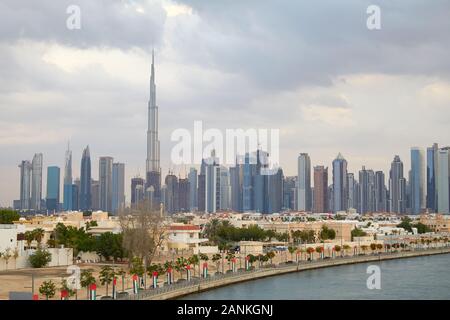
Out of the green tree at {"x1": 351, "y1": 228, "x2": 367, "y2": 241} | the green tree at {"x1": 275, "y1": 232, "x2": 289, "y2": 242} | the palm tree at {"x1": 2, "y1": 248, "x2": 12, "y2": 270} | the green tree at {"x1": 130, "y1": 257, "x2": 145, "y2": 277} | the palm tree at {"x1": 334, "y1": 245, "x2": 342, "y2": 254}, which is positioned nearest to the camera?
the green tree at {"x1": 130, "y1": 257, "x2": 145, "y2": 277}

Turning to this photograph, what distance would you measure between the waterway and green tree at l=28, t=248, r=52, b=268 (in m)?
8.72

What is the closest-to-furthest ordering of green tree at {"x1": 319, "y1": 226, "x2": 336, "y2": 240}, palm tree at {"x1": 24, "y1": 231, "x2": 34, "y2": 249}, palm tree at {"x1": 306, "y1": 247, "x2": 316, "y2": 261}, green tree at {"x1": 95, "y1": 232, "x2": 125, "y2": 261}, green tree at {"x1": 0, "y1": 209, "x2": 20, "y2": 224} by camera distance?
palm tree at {"x1": 24, "y1": 231, "x2": 34, "y2": 249}
green tree at {"x1": 95, "y1": 232, "x2": 125, "y2": 261}
green tree at {"x1": 0, "y1": 209, "x2": 20, "y2": 224}
palm tree at {"x1": 306, "y1": 247, "x2": 316, "y2": 261}
green tree at {"x1": 319, "y1": 226, "x2": 336, "y2": 240}

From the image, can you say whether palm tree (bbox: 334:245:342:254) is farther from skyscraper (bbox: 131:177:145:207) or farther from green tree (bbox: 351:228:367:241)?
skyscraper (bbox: 131:177:145:207)

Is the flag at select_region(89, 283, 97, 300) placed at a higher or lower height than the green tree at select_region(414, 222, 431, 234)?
higher

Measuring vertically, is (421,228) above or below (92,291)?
below

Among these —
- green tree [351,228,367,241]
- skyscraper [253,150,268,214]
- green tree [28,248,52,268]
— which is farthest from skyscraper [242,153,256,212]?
green tree [28,248,52,268]

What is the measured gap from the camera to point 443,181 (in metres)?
137

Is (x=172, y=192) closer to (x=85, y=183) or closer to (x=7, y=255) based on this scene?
(x=85, y=183)

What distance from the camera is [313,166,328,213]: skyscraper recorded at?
476 ft

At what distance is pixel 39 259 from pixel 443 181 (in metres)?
119

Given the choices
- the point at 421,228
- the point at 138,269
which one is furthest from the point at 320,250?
the point at 421,228

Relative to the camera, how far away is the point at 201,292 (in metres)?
24.9

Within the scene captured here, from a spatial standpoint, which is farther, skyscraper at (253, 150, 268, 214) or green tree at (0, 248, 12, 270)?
skyscraper at (253, 150, 268, 214)

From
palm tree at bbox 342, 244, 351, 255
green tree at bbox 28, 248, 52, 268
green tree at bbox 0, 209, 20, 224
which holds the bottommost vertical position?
palm tree at bbox 342, 244, 351, 255
